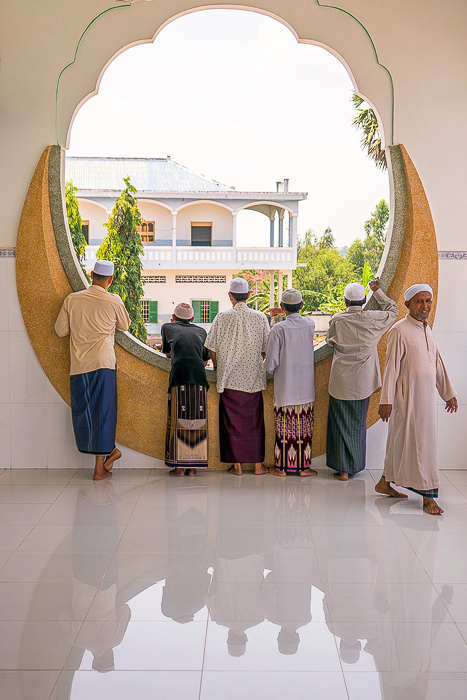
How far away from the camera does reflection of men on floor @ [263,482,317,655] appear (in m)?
2.36

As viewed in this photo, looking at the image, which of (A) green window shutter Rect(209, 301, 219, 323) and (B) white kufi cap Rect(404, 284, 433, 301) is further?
Result: (A) green window shutter Rect(209, 301, 219, 323)

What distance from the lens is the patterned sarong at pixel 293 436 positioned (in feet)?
13.6

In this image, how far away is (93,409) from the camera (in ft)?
13.2

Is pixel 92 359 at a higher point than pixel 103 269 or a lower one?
lower

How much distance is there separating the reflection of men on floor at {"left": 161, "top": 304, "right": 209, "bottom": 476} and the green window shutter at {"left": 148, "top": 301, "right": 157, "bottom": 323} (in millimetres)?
17371

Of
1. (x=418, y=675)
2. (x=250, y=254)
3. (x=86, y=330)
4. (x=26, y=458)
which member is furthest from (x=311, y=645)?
(x=250, y=254)

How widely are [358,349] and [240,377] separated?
757mm

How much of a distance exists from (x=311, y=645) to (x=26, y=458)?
8.82ft

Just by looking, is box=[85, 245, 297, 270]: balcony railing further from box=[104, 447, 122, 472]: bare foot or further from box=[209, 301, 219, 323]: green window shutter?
box=[104, 447, 122, 472]: bare foot

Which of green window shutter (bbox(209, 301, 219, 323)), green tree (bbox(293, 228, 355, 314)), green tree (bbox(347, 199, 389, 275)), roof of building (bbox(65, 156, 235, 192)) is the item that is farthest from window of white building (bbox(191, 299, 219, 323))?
green tree (bbox(347, 199, 389, 275))

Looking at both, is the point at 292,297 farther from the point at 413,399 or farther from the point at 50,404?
the point at 50,404

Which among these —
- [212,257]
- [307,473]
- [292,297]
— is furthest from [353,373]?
[212,257]

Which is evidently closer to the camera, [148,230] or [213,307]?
[148,230]

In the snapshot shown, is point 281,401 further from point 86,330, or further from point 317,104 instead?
point 317,104
